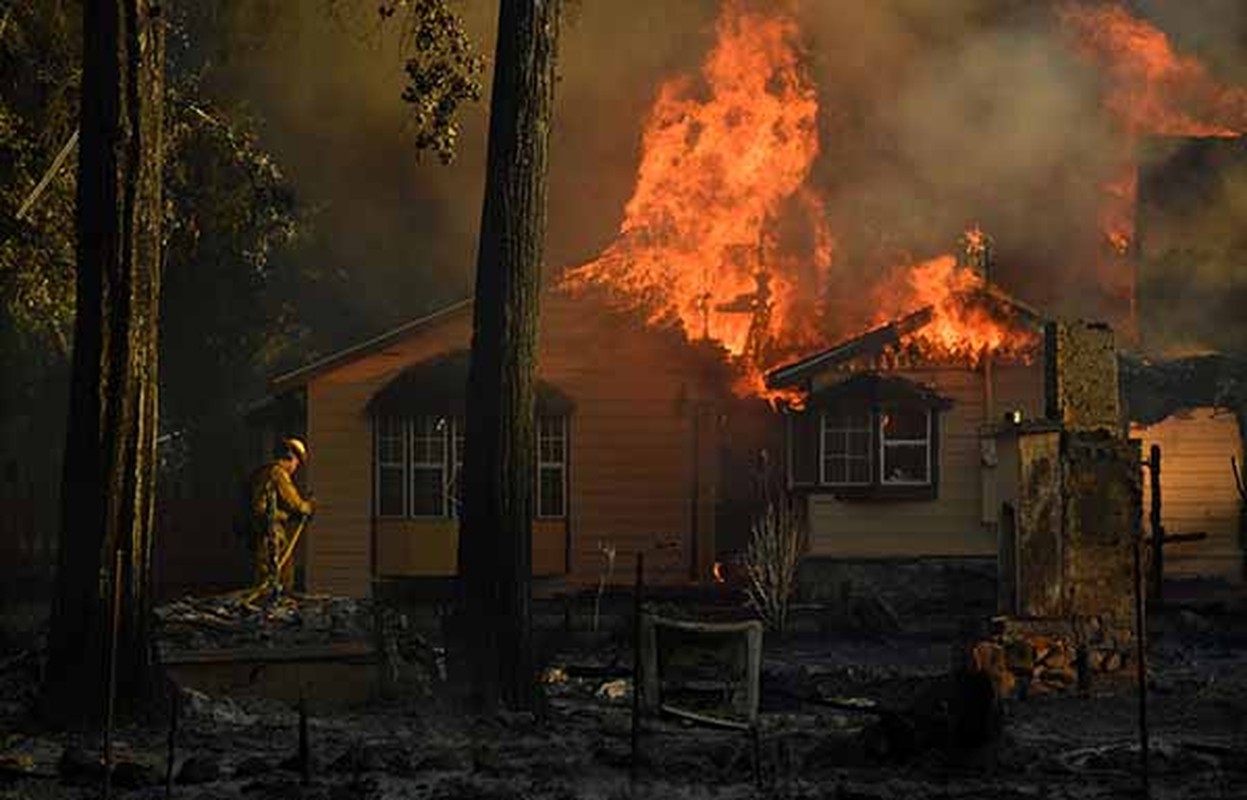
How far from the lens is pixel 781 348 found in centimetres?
2830

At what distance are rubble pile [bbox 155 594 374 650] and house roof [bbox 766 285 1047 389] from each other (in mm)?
10874

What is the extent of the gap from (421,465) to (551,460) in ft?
6.40

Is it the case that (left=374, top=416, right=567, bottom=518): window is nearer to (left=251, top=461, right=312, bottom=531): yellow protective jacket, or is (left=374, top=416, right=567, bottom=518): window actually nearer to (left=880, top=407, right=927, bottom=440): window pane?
(left=880, top=407, right=927, bottom=440): window pane

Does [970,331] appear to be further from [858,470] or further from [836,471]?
[836,471]

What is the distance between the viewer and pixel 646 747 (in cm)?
1295

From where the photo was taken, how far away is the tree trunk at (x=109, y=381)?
14.0m

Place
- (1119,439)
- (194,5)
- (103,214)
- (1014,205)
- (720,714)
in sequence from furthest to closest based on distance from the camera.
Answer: (194,5) → (1014,205) → (1119,439) → (103,214) → (720,714)

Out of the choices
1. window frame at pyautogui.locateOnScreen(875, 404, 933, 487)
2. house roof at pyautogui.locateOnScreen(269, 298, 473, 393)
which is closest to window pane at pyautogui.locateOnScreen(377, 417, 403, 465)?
house roof at pyautogui.locateOnScreen(269, 298, 473, 393)

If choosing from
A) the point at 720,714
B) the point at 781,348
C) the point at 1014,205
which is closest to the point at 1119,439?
the point at 720,714

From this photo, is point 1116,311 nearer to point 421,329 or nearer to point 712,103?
point 712,103

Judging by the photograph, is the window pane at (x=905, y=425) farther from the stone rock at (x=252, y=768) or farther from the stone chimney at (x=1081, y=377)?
the stone rock at (x=252, y=768)

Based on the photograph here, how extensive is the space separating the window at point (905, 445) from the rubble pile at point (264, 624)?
11.4 metres

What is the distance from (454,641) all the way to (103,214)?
14.5 ft

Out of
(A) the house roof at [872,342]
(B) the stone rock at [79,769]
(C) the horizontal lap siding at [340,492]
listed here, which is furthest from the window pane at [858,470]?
(B) the stone rock at [79,769]
